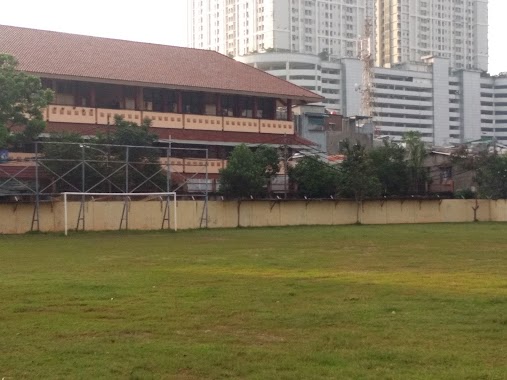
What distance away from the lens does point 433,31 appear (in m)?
136

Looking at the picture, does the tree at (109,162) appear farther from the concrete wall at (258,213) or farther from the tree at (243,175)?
the tree at (243,175)

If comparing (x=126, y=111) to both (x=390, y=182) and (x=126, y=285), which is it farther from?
(x=126, y=285)

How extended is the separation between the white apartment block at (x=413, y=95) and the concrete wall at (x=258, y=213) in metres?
63.4

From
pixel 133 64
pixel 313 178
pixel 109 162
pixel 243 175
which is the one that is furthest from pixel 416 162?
pixel 109 162

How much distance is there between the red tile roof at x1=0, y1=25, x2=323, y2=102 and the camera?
142 feet

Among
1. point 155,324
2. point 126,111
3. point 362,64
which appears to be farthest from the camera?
point 362,64

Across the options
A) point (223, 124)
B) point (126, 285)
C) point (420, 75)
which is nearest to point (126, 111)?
point (223, 124)

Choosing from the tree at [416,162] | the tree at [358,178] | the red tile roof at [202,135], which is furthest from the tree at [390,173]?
the red tile roof at [202,135]

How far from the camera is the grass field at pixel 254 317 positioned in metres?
7.59

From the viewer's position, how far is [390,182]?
162 ft

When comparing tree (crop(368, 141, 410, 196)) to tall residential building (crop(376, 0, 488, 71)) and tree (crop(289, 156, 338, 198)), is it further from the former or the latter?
tall residential building (crop(376, 0, 488, 71))

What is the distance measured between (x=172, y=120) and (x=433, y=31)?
98.5 meters

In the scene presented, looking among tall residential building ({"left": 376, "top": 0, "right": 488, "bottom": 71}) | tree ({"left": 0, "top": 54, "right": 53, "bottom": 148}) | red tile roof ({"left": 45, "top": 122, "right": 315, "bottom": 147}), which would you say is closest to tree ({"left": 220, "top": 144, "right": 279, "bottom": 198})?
red tile roof ({"left": 45, "top": 122, "right": 315, "bottom": 147})

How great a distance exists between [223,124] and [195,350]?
40.8 m
